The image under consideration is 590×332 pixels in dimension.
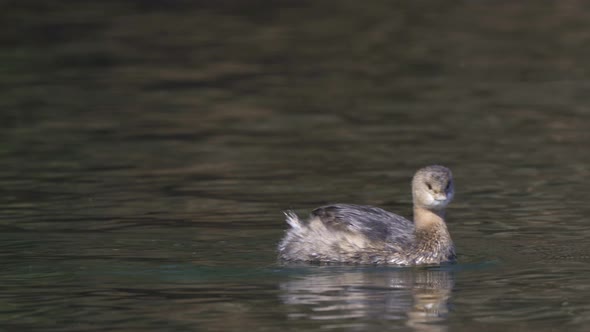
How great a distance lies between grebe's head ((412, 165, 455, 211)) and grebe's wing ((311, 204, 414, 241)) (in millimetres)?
372

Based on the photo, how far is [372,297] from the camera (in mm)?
11430

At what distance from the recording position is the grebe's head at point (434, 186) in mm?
12586

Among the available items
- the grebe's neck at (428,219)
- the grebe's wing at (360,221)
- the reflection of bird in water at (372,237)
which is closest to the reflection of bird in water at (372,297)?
the reflection of bird in water at (372,237)

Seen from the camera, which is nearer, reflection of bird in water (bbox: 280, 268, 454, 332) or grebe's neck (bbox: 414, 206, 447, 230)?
reflection of bird in water (bbox: 280, 268, 454, 332)

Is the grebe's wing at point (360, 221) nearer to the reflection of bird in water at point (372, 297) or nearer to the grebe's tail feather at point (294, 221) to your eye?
the grebe's tail feather at point (294, 221)

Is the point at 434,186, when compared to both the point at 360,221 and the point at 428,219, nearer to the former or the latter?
the point at 428,219

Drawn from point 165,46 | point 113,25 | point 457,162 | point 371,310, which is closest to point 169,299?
point 371,310

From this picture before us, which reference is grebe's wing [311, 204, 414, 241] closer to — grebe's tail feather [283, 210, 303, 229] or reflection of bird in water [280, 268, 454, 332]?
grebe's tail feather [283, 210, 303, 229]

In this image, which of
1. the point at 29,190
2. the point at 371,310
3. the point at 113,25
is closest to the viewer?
the point at 371,310

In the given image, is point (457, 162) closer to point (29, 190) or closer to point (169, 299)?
point (29, 190)

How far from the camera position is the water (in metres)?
11.4

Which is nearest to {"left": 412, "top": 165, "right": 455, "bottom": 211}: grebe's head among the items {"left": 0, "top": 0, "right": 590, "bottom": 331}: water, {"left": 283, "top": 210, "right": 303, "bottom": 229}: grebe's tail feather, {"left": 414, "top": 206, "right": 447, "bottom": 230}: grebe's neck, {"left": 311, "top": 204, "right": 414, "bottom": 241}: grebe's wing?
{"left": 414, "top": 206, "right": 447, "bottom": 230}: grebe's neck

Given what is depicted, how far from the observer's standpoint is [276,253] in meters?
13.1

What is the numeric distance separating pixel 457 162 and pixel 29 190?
5.08 m
